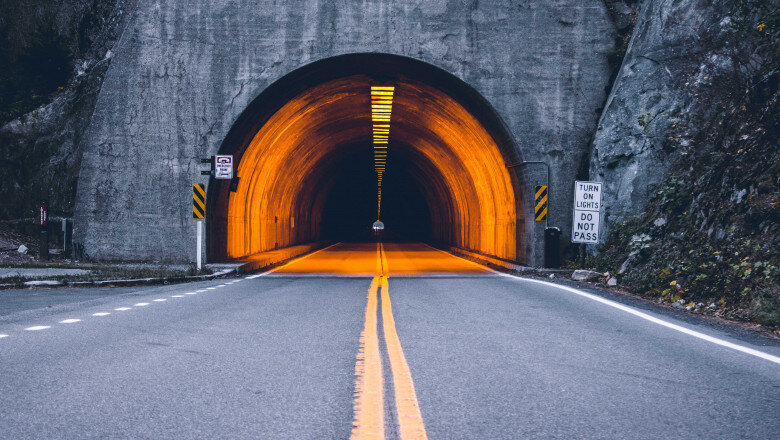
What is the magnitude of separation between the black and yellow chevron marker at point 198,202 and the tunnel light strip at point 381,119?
6.63 meters

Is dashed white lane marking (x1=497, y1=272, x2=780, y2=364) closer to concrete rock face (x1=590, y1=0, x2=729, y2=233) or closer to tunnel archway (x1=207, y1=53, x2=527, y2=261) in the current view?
concrete rock face (x1=590, y1=0, x2=729, y2=233)

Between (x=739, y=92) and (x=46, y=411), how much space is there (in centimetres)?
1340

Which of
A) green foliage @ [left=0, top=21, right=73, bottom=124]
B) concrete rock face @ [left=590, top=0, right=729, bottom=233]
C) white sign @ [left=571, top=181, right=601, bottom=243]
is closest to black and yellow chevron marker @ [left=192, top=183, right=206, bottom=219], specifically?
white sign @ [left=571, top=181, right=601, bottom=243]

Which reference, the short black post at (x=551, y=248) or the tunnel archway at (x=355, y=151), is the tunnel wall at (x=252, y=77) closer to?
the short black post at (x=551, y=248)

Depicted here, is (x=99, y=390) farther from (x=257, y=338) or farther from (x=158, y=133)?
(x=158, y=133)

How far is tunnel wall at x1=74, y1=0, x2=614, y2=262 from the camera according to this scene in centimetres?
1758

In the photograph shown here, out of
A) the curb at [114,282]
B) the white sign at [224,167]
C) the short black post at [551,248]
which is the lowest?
the curb at [114,282]

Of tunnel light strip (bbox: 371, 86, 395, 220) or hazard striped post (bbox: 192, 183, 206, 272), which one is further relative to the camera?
tunnel light strip (bbox: 371, 86, 395, 220)

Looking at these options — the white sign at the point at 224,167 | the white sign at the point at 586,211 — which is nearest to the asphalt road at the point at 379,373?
the white sign at the point at 586,211

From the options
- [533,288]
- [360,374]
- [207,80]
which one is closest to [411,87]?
[207,80]

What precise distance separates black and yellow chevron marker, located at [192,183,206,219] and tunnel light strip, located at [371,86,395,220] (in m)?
6.63

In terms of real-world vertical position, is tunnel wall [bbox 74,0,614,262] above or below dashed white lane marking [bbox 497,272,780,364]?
above

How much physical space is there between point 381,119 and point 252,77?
994 centimetres

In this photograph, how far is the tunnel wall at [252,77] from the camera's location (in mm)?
17578
